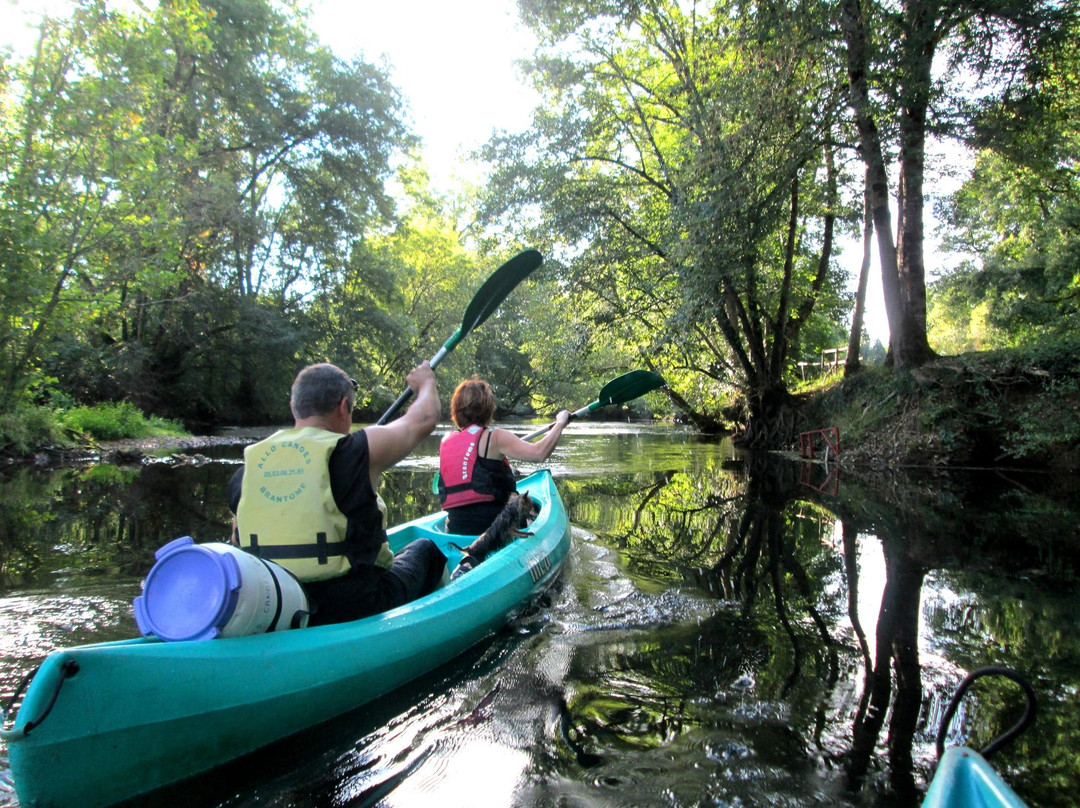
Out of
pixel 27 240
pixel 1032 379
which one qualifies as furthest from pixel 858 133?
pixel 27 240

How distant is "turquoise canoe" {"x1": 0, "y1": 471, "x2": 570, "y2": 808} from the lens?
1.50 meters

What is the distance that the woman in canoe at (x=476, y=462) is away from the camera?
3.83 meters

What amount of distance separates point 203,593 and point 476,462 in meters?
2.12

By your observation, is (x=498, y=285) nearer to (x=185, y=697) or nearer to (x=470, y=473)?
(x=470, y=473)

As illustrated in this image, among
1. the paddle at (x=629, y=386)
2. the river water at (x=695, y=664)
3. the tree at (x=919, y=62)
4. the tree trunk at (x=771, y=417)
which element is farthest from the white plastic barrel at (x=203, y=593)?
the tree trunk at (x=771, y=417)

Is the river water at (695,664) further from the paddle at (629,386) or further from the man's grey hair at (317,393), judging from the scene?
the paddle at (629,386)

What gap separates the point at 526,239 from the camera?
13148mm

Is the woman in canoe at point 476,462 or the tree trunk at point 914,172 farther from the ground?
the tree trunk at point 914,172

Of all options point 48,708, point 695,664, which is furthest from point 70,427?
point 695,664

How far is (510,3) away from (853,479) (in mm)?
11179

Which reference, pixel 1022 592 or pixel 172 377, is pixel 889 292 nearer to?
pixel 1022 592

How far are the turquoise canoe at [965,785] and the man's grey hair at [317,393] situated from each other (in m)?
1.90

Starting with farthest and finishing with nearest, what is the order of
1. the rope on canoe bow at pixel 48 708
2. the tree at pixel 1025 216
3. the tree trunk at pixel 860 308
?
the tree trunk at pixel 860 308, the tree at pixel 1025 216, the rope on canoe bow at pixel 48 708

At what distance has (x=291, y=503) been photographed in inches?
81.5
